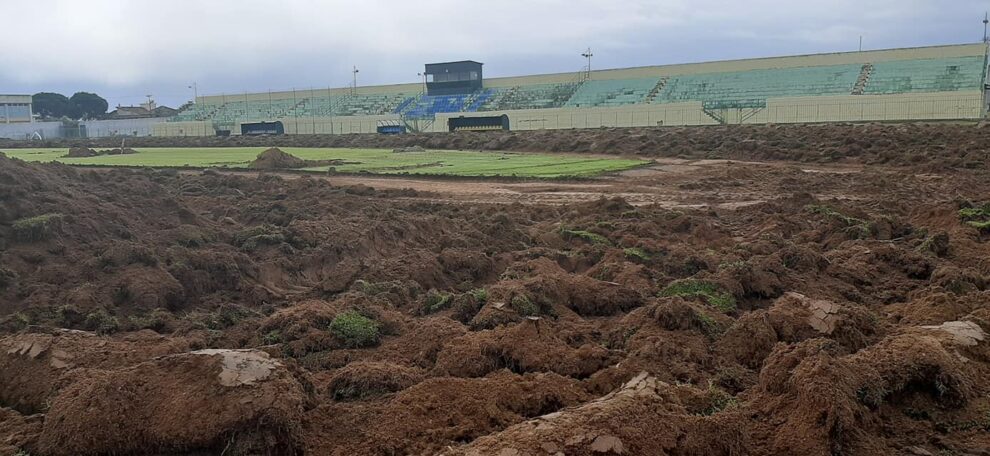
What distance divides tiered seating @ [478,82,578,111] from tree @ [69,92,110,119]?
91.9m

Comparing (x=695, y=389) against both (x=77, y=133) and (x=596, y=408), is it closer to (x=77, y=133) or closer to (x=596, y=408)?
(x=596, y=408)

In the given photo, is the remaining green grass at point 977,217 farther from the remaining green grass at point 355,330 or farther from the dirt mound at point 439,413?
the remaining green grass at point 355,330

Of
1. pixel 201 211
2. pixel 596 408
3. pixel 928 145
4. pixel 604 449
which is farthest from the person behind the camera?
pixel 928 145

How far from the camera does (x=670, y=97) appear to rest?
2808 inches

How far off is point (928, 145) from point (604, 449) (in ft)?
109

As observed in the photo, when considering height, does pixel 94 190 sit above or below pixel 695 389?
above

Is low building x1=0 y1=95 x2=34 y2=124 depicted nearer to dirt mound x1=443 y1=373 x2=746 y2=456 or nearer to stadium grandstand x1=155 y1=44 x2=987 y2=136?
stadium grandstand x1=155 y1=44 x2=987 y2=136

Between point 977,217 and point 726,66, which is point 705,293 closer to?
point 977,217

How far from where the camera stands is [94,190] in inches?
669

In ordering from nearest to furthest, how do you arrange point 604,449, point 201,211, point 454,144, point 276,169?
point 604,449, point 201,211, point 276,169, point 454,144

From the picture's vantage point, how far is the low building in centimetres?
9938

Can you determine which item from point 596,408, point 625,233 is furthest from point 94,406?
point 625,233

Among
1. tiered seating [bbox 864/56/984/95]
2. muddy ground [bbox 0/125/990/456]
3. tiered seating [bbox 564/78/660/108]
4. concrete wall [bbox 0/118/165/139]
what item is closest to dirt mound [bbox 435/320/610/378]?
muddy ground [bbox 0/125/990/456]

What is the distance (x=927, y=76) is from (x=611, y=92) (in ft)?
96.0
